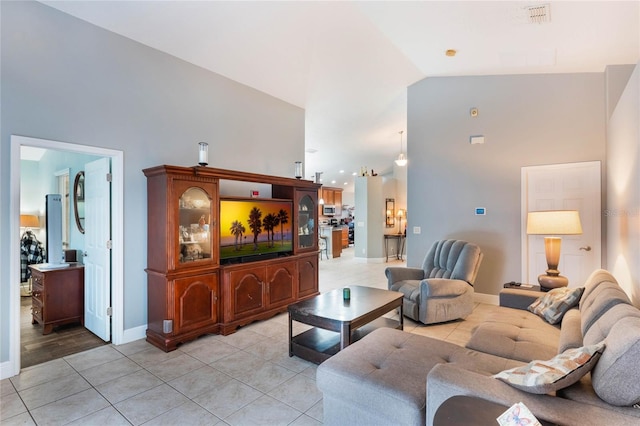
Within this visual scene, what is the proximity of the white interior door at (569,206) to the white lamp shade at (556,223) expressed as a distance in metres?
0.86

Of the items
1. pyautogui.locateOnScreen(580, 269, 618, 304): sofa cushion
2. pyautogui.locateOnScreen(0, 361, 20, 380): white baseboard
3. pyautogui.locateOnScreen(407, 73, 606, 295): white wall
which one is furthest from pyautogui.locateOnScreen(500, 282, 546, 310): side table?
pyautogui.locateOnScreen(0, 361, 20, 380): white baseboard

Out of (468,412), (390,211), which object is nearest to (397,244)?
(390,211)

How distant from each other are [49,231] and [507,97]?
669 cm

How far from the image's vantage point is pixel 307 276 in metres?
4.77

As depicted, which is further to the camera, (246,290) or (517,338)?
(246,290)

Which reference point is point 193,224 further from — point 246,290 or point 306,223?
point 306,223

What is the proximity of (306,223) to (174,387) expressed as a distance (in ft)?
9.27

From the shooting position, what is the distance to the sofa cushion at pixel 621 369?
117cm

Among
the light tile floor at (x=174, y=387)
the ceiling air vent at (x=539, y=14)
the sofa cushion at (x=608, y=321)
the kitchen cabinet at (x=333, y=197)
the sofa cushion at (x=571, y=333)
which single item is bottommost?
the light tile floor at (x=174, y=387)

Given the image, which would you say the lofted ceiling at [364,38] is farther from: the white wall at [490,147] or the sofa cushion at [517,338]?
the sofa cushion at [517,338]

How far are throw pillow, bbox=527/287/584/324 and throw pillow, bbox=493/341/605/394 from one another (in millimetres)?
1479

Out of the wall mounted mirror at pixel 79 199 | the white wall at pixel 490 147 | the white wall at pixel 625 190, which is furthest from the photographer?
the wall mounted mirror at pixel 79 199

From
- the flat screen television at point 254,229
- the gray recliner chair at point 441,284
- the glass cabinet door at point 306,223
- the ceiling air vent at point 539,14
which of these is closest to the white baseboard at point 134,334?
the flat screen television at point 254,229

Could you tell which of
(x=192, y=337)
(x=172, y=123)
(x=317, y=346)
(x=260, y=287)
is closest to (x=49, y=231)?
(x=172, y=123)
